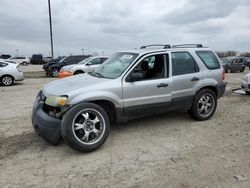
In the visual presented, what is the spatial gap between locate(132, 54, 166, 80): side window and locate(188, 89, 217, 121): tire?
107 cm

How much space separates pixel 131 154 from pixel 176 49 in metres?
2.68

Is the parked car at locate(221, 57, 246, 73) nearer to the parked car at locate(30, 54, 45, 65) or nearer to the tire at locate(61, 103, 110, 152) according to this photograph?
the tire at locate(61, 103, 110, 152)

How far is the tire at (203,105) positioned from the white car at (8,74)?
447 inches

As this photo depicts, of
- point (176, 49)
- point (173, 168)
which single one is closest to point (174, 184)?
point (173, 168)

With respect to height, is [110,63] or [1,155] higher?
[110,63]

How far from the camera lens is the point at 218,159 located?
13.6ft

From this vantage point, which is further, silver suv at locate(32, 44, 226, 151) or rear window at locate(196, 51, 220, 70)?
rear window at locate(196, 51, 220, 70)

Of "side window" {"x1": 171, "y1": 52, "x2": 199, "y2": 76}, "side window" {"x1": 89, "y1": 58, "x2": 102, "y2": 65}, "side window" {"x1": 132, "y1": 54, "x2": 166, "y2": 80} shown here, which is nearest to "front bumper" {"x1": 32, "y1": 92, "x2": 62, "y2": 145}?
"side window" {"x1": 132, "y1": 54, "x2": 166, "y2": 80}

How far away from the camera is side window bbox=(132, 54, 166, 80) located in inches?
215

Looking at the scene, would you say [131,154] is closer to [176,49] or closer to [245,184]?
[245,184]

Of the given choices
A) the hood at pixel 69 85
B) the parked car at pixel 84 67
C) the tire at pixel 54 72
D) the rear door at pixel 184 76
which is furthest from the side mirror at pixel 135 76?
the tire at pixel 54 72

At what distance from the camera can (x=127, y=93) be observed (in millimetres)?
4973

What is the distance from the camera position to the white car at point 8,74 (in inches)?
560

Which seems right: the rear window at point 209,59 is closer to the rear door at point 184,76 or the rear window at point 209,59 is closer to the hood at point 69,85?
the rear door at point 184,76
